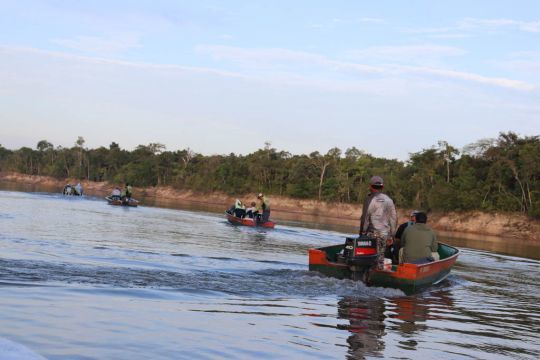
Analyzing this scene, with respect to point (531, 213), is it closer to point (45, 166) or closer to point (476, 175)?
point (476, 175)

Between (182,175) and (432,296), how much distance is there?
319ft

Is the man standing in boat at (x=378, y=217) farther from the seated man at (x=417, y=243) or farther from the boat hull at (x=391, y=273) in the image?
the seated man at (x=417, y=243)

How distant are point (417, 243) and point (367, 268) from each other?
228 centimetres

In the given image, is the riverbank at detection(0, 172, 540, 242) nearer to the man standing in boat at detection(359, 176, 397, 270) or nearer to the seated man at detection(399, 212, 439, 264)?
the seated man at detection(399, 212, 439, 264)

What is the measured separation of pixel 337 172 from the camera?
290 feet

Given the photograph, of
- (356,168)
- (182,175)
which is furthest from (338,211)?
(182,175)

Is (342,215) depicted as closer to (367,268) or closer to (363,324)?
(367,268)

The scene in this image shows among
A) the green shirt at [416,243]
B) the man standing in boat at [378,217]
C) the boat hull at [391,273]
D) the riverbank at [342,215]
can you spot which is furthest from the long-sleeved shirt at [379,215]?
the riverbank at [342,215]

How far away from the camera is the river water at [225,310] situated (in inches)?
298

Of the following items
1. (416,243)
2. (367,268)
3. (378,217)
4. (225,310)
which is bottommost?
(225,310)

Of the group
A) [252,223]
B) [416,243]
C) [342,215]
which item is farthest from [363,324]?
[342,215]

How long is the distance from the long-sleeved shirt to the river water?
1183 mm

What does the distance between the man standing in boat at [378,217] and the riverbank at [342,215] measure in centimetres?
3624

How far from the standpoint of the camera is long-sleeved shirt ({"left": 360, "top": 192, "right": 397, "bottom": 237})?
1328 centimetres
